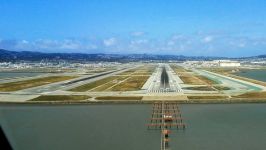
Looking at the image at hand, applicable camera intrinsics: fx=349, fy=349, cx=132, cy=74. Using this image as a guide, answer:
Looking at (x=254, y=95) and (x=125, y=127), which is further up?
(x=254, y=95)

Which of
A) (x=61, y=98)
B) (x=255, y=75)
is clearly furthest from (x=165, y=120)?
(x=255, y=75)

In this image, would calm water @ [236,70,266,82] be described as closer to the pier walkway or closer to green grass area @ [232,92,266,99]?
green grass area @ [232,92,266,99]

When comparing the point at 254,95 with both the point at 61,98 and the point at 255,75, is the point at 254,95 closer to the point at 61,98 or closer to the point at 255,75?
the point at 61,98

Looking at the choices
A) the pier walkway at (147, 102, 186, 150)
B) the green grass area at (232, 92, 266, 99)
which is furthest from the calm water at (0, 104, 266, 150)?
the green grass area at (232, 92, 266, 99)

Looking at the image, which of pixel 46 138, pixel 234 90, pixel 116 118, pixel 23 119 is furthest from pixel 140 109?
pixel 234 90

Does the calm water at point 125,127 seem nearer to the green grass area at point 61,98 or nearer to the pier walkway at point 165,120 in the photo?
the pier walkway at point 165,120

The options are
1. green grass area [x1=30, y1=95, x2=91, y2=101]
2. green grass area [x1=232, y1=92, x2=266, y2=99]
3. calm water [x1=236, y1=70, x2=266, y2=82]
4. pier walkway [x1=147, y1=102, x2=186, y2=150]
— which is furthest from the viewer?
calm water [x1=236, y1=70, x2=266, y2=82]

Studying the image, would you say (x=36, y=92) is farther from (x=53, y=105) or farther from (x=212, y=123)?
(x=212, y=123)

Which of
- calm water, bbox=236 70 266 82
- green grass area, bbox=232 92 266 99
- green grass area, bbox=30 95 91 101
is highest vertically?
green grass area, bbox=232 92 266 99
